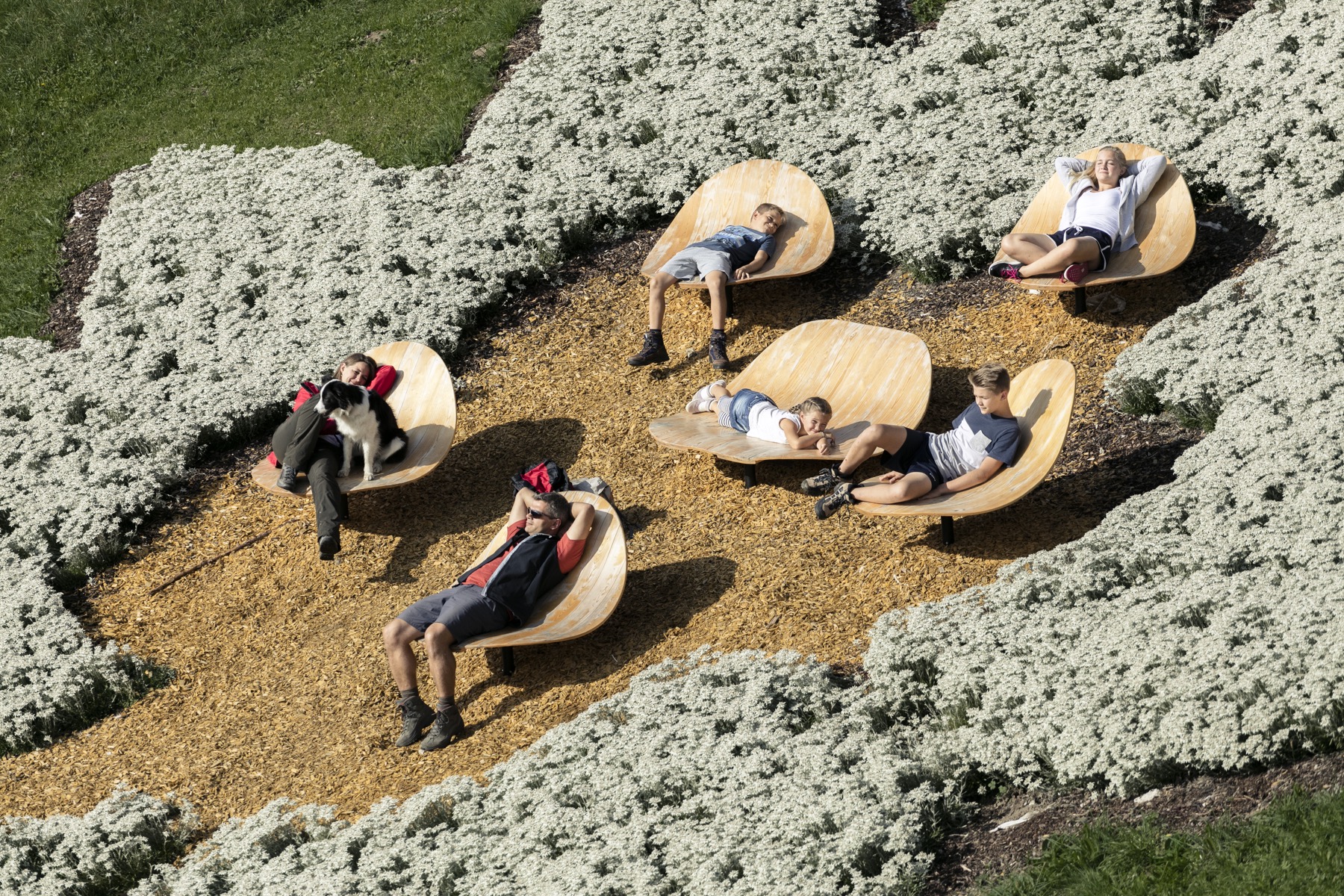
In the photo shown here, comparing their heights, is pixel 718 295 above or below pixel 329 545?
above

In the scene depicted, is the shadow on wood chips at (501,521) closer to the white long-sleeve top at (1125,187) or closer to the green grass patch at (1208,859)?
the white long-sleeve top at (1125,187)

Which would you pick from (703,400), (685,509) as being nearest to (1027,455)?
(685,509)

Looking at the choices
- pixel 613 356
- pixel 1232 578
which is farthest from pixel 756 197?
pixel 1232 578

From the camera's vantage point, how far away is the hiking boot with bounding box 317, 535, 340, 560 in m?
9.24

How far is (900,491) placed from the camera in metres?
7.98

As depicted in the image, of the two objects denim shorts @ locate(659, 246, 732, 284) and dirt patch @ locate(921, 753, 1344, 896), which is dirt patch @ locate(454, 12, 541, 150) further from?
dirt patch @ locate(921, 753, 1344, 896)

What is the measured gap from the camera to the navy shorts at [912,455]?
27.3 feet

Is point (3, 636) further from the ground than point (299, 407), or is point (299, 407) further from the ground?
point (299, 407)

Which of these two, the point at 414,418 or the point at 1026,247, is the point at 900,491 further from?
the point at 414,418

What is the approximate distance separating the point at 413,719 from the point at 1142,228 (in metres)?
6.51

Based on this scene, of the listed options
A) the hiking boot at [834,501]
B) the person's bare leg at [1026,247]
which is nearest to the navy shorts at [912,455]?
the hiking boot at [834,501]

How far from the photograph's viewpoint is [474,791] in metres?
7.12

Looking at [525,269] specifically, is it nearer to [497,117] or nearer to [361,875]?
[497,117]

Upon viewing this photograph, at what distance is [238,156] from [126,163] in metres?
1.65
